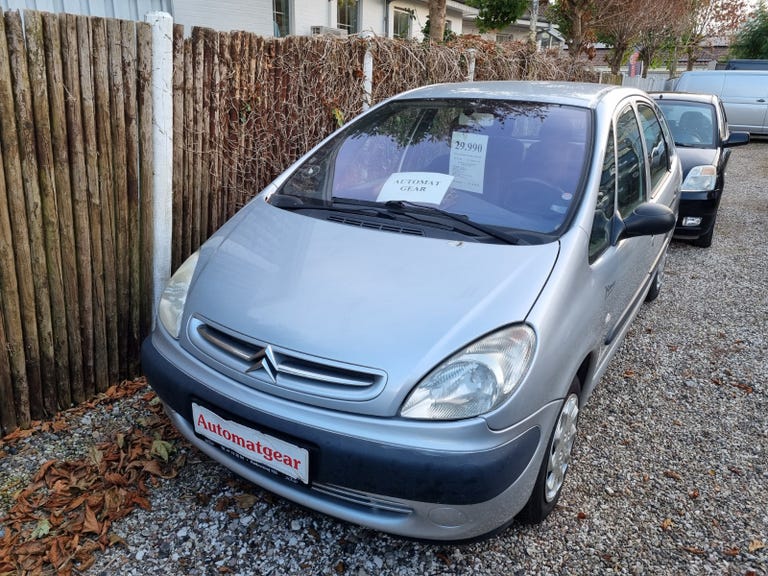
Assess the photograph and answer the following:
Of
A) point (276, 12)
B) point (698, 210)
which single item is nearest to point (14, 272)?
point (698, 210)

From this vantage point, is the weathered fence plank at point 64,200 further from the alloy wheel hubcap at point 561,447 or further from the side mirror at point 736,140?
the side mirror at point 736,140

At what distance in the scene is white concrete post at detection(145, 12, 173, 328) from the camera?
115 inches

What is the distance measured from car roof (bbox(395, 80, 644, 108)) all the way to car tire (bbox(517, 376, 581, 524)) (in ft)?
5.00

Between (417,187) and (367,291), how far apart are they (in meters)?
0.84

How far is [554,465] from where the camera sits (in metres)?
2.26

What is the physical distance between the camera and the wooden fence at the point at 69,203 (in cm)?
247

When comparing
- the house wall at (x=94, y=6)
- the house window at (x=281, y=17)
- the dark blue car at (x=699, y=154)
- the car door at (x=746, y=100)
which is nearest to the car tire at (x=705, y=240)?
the dark blue car at (x=699, y=154)

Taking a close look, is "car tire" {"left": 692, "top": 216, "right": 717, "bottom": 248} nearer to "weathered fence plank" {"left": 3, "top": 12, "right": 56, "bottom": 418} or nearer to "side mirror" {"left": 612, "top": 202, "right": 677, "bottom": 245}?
"side mirror" {"left": 612, "top": 202, "right": 677, "bottom": 245}

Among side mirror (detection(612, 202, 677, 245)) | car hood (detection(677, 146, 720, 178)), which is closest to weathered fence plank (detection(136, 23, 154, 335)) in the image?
side mirror (detection(612, 202, 677, 245))

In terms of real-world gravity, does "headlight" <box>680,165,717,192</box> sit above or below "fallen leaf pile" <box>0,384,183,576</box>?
above

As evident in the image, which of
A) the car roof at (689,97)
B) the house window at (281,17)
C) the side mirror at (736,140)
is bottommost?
the side mirror at (736,140)

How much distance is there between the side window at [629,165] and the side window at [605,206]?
0.24ft

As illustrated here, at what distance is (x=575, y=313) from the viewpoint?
2111 mm

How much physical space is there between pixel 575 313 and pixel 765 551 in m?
1.26
